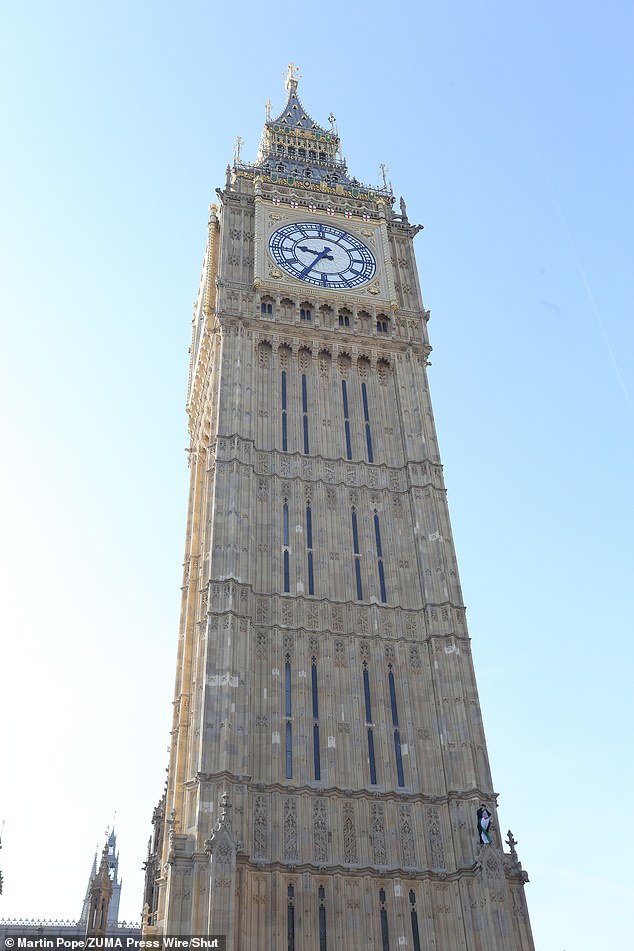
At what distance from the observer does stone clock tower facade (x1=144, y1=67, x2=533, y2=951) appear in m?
29.6

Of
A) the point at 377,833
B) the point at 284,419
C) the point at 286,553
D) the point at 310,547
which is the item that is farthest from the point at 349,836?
the point at 284,419

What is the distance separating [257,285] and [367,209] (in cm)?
1154

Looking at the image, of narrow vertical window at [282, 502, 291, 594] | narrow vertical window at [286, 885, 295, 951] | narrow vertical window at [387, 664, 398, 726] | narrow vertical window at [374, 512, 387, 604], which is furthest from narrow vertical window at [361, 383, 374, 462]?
narrow vertical window at [286, 885, 295, 951]

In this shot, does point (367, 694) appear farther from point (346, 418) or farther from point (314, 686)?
point (346, 418)

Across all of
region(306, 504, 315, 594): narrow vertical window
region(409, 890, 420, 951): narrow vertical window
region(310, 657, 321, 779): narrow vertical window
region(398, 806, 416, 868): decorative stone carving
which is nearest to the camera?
region(409, 890, 420, 951): narrow vertical window

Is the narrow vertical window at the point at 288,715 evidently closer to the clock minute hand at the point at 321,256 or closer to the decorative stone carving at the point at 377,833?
the decorative stone carving at the point at 377,833

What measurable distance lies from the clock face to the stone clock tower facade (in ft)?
0.42

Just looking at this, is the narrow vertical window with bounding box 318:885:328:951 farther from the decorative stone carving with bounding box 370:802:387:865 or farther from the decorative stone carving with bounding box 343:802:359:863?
the decorative stone carving with bounding box 370:802:387:865

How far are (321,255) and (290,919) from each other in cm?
3481

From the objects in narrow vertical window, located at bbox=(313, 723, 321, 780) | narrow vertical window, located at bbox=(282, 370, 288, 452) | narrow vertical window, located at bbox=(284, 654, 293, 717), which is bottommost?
narrow vertical window, located at bbox=(313, 723, 321, 780)

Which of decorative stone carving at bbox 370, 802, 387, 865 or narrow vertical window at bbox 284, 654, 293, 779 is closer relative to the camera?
decorative stone carving at bbox 370, 802, 387, 865

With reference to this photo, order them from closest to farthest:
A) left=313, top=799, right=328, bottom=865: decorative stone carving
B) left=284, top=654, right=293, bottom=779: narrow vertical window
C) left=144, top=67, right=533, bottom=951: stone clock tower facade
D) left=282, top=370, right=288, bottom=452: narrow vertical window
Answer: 1. left=144, top=67, right=533, bottom=951: stone clock tower facade
2. left=313, top=799, right=328, bottom=865: decorative stone carving
3. left=284, top=654, right=293, bottom=779: narrow vertical window
4. left=282, top=370, right=288, bottom=452: narrow vertical window

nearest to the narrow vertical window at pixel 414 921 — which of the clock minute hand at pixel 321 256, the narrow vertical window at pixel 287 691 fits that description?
the narrow vertical window at pixel 287 691

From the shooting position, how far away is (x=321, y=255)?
169 feet
